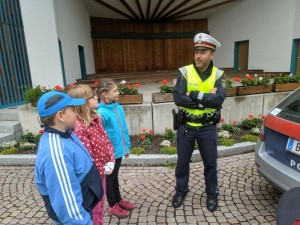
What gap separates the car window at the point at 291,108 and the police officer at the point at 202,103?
0.71m

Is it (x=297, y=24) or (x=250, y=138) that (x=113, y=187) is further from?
(x=297, y=24)

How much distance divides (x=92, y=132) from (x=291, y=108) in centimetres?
219

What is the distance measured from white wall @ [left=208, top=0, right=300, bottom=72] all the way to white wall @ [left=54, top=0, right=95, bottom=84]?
7.90 meters

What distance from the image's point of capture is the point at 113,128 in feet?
8.22

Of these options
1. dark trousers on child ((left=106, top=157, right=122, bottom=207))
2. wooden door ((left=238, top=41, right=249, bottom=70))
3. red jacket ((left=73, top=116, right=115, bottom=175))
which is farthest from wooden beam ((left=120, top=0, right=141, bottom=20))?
red jacket ((left=73, top=116, right=115, bottom=175))

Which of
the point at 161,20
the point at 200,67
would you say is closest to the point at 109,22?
the point at 161,20

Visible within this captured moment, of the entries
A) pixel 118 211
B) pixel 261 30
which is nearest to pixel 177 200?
pixel 118 211

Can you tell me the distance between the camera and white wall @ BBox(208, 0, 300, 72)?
1008cm

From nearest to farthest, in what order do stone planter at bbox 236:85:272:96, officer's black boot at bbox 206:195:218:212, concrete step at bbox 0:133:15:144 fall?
officer's black boot at bbox 206:195:218:212
concrete step at bbox 0:133:15:144
stone planter at bbox 236:85:272:96

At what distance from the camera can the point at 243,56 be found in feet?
41.6

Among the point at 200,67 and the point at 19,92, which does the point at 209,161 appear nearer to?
the point at 200,67

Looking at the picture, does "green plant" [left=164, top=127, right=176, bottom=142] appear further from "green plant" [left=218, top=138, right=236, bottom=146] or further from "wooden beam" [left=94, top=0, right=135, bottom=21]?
"wooden beam" [left=94, top=0, right=135, bottom=21]

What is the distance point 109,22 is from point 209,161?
1270cm

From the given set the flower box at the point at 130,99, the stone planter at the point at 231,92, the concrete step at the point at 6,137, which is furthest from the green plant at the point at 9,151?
the stone planter at the point at 231,92
